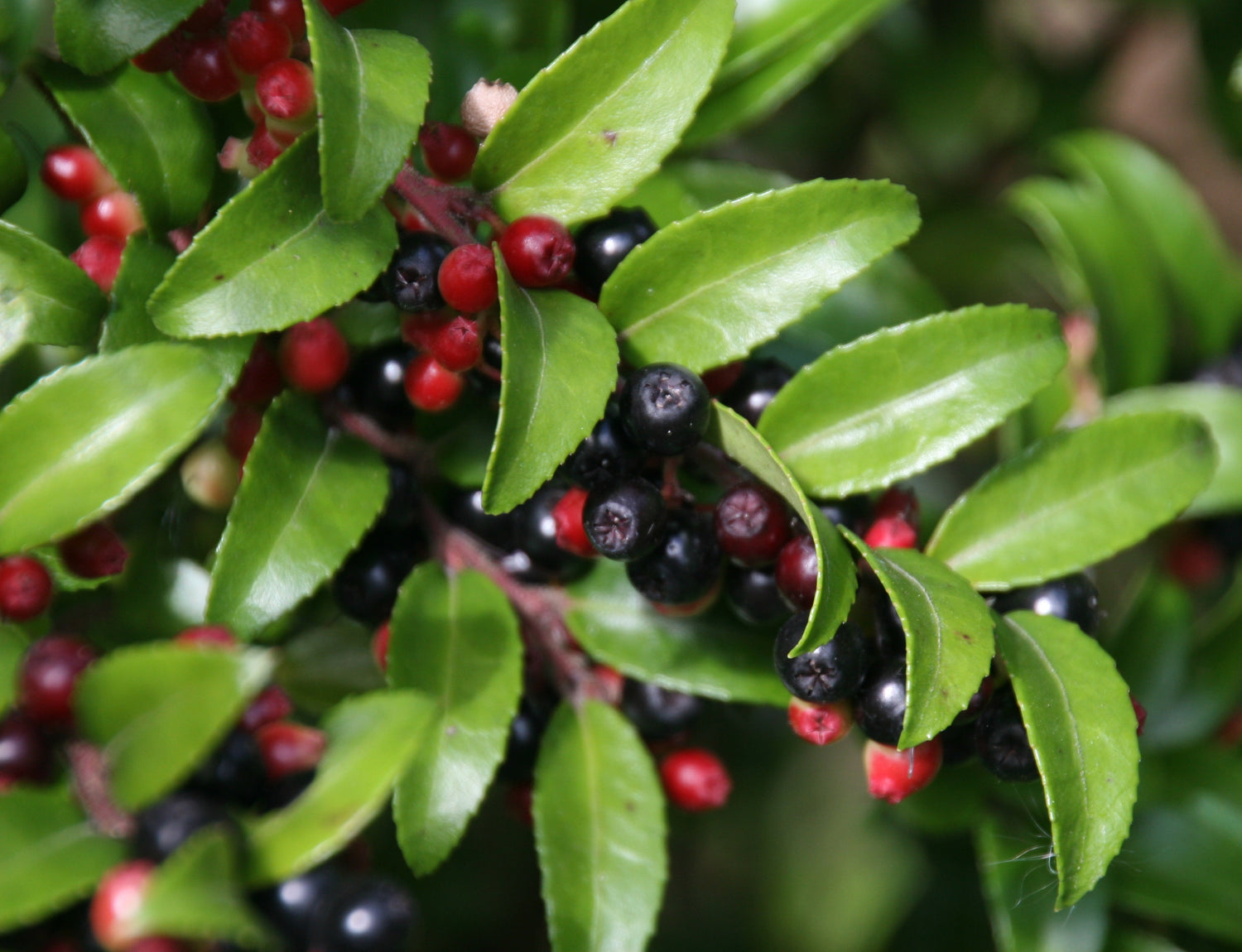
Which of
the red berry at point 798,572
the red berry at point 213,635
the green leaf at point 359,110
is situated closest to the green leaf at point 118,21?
the green leaf at point 359,110

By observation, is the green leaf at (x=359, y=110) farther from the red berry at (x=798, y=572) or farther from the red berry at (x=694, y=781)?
the red berry at (x=694, y=781)

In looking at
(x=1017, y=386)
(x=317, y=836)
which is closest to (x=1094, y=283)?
(x=1017, y=386)

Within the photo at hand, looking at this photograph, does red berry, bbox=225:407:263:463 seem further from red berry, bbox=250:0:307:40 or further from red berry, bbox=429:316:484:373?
red berry, bbox=250:0:307:40

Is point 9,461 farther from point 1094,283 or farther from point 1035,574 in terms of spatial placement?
point 1094,283

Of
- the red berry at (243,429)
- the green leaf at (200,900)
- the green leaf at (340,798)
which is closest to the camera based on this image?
the green leaf at (200,900)

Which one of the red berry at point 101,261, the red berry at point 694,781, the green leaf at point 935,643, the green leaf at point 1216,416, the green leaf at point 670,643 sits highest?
the red berry at point 101,261

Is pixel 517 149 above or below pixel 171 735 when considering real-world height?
above

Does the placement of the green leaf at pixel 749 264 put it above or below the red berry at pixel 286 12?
below

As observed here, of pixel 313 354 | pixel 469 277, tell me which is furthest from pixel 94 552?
pixel 469 277
